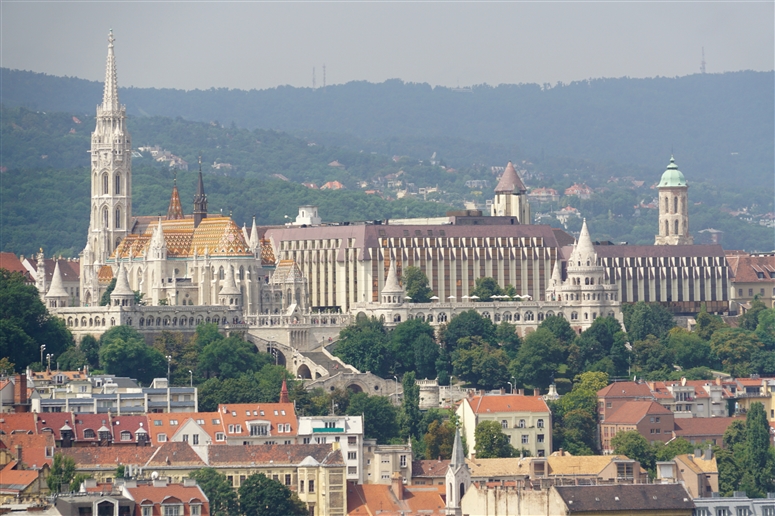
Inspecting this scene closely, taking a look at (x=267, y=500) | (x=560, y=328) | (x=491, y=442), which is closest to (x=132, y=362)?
(x=491, y=442)

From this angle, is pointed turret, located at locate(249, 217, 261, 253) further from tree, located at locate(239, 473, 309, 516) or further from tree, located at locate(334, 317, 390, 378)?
tree, located at locate(239, 473, 309, 516)

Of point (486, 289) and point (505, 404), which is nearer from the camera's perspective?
point (505, 404)

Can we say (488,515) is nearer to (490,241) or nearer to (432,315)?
(432,315)

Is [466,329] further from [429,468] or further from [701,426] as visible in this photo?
[429,468]

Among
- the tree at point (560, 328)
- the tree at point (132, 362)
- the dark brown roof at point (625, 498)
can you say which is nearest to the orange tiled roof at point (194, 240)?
the tree at point (560, 328)

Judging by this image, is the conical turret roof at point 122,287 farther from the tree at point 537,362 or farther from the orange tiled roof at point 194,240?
the tree at point 537,362

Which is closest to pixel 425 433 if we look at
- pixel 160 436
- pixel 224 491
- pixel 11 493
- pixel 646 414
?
pixel 646 414

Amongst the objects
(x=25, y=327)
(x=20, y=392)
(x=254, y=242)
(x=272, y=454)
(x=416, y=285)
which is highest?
(x=254, y=242)
